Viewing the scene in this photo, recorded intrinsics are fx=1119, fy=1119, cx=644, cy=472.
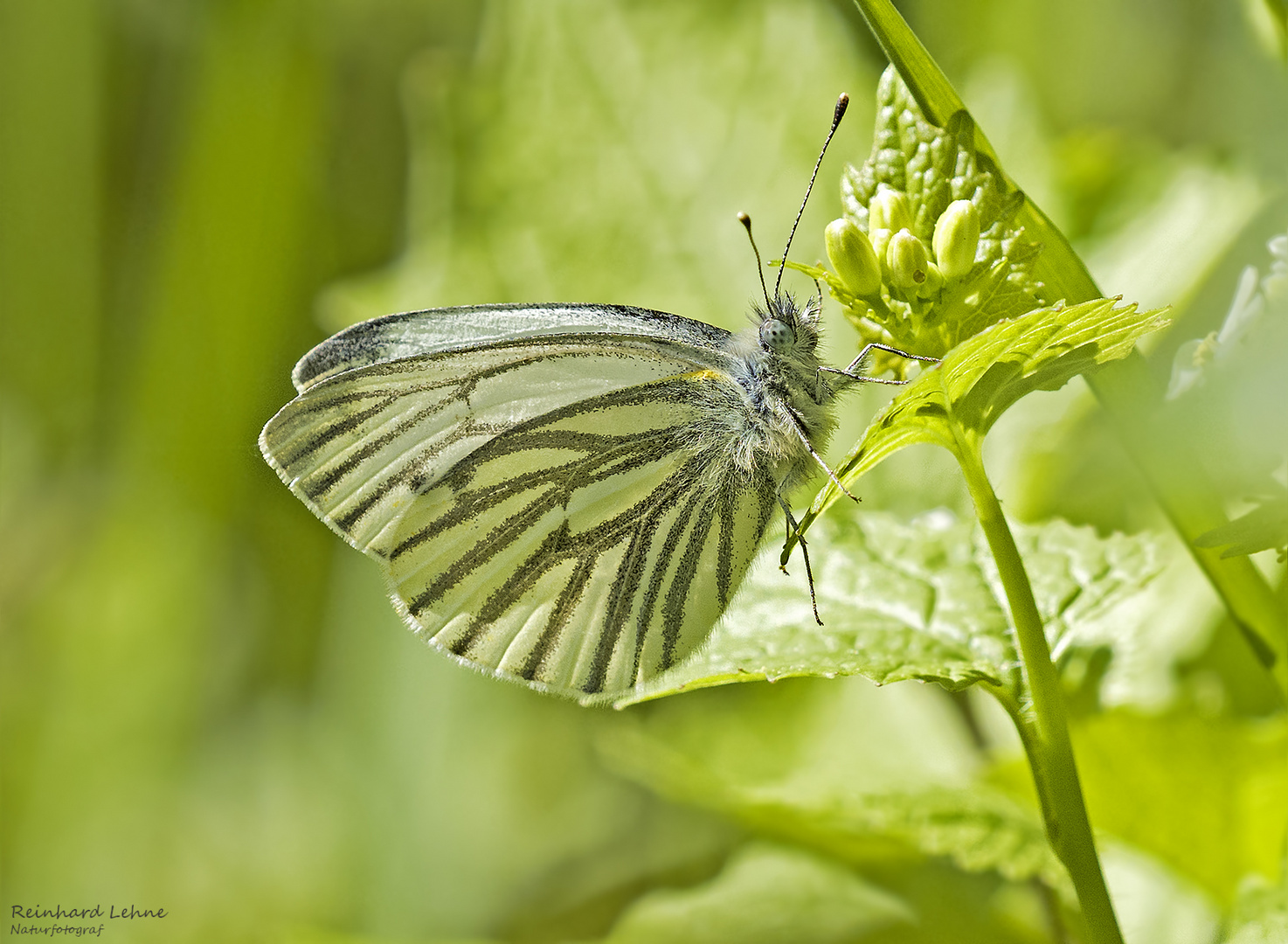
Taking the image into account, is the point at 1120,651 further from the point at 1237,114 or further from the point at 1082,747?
the point at 1237,114

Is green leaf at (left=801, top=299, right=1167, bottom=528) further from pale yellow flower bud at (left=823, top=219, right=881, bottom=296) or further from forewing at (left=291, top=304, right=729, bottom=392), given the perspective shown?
forewing at (left=291, top=304, right=729, bottom=392)

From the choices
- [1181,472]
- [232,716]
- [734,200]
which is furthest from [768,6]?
[232,716]

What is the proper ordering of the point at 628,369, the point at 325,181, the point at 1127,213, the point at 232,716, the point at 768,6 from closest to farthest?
the point at 628,369 < the point at 1127,213 < the point at 768,6 < the point at 232,716 < the point at 325,181

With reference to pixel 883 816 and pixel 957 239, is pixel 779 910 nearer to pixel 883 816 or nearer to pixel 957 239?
pixel 883 816

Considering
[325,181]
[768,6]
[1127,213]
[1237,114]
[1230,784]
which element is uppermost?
[325,181]

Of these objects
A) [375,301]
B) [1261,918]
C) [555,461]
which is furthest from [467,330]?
[1261,918]

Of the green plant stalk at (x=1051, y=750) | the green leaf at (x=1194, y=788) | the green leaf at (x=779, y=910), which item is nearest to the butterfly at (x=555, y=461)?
the green leaf at (x=779, y=910)

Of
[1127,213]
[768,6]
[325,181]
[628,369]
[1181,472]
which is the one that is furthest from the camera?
[325,181]

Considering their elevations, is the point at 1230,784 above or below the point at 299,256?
below
